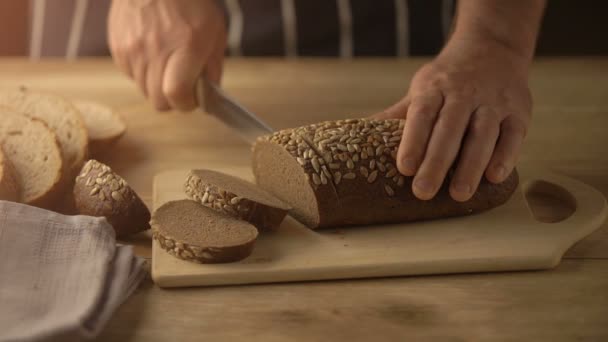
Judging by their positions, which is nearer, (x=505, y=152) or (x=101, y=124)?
(x=505, y=152)

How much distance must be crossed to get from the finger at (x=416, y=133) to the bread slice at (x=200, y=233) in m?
0.46

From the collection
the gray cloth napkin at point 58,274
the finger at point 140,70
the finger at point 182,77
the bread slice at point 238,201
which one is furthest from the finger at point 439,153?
the finger at point 140,70

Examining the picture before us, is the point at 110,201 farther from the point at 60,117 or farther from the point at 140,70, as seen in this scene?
the point at 140,70

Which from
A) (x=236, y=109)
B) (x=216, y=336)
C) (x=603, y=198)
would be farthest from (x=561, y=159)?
(x=216, y=336)

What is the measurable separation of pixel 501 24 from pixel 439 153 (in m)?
0.74

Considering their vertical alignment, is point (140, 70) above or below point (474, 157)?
below

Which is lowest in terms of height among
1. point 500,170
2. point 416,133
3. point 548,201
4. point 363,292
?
point 548,201

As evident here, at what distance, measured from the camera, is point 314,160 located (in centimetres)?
216

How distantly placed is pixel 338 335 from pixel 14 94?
64.9 inches

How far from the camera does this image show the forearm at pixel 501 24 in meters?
2.58

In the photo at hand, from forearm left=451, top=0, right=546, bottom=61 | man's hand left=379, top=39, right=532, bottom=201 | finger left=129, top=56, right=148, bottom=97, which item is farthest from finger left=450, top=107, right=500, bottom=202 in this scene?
finger left=129, top=56, right=148, bottom=97

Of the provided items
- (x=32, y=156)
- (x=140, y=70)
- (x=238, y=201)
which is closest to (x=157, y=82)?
(x=140, y=70)

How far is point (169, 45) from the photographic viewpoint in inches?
117

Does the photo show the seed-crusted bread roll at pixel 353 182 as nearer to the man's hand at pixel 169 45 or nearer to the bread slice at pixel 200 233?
the bread slice at pixel 200 233
